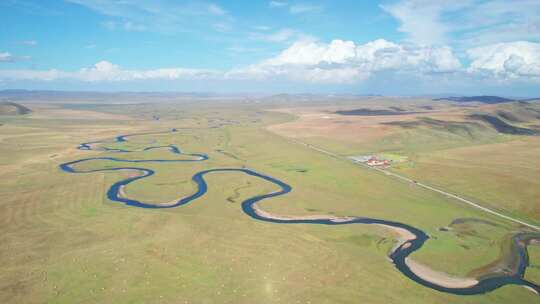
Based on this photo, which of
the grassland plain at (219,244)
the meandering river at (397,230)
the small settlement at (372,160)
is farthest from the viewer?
the small settlement at (372,160)

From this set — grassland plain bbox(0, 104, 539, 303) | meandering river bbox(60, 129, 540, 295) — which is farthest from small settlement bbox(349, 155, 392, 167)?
meandering river bbox(60, 129, 540, 295)

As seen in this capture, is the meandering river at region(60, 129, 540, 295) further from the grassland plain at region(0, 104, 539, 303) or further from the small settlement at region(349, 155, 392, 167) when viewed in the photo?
the small settlement at region(349, 155, 392, 167)

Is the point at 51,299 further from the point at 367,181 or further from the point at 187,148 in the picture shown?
the point at 187,148

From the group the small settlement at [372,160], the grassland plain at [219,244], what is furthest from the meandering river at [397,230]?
the small settlement at [372,160]

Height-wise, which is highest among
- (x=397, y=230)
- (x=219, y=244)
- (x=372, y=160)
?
(x=372, y=160)

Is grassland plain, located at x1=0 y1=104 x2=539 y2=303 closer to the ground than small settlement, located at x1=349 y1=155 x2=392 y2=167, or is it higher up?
closer to the ground

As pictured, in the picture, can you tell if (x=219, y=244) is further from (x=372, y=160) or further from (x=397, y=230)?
(x=372, y=160)

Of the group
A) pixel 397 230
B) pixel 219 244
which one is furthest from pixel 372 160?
pixel 219 244

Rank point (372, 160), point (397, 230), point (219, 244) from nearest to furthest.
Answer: point (219, 244), point (397, 230), point (372, 160)

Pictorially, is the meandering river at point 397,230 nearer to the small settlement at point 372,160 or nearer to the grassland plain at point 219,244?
the grassland plain at point 219,244

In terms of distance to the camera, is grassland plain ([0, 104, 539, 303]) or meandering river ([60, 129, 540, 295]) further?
meandering river ([60, 129, 540, 295])
